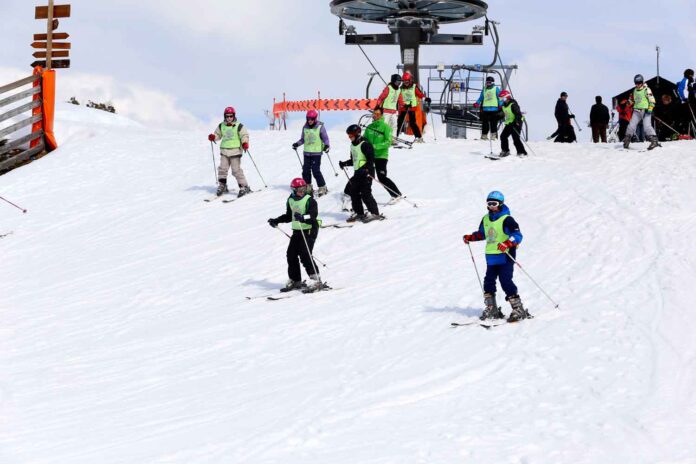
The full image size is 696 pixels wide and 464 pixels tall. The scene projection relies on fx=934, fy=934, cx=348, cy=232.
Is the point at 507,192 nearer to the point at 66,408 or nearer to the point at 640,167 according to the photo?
the point at 640,167

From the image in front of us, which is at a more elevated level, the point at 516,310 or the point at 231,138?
the point at 231,138

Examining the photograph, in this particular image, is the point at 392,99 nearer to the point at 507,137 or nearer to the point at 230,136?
the point at 507,137

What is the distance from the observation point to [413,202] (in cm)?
1628

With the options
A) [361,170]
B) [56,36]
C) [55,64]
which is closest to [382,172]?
[361,170]

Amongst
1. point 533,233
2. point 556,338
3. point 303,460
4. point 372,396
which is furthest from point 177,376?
point 533,233

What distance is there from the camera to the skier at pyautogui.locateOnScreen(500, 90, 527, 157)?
18719 millimetres

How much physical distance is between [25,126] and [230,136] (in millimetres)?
7807

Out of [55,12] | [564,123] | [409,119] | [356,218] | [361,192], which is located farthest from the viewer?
[564,123]

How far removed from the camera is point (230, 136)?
1745cm

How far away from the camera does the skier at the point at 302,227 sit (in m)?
11.8

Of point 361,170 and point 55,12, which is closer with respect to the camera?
point 361,170

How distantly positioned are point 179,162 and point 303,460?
16.3 metres

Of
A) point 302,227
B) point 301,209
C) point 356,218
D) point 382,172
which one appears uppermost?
point 382,172

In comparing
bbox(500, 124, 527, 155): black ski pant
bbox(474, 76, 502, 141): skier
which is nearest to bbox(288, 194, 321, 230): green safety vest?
bbox(500, 124, 527, 155): black ski pant
